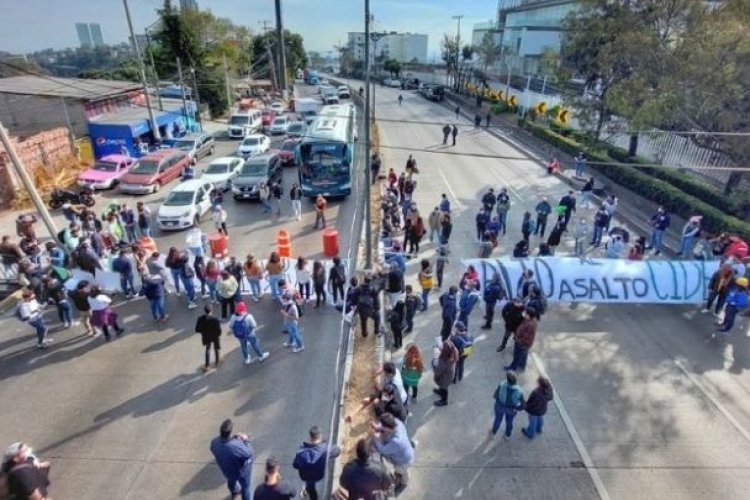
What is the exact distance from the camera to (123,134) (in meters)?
28.8

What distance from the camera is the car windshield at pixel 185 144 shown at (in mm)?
29281

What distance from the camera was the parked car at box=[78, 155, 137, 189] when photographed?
2306 centimetres

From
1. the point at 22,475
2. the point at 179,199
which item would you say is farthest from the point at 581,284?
the point at 179,199

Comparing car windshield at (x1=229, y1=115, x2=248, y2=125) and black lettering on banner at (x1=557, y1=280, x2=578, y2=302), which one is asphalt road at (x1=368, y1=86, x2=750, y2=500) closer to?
black lettering on banner at (x1=557, y1=280, x2=578, y2=302)

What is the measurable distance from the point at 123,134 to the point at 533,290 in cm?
2696

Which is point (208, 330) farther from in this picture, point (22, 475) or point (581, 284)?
point (581, 284)

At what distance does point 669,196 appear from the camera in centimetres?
1992

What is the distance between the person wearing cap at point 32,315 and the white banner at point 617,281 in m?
10.7

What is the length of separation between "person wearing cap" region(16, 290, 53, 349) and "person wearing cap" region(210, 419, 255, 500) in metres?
6.71

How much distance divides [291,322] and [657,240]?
41.6 ft

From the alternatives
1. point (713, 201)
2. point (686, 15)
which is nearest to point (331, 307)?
point (713, 201)

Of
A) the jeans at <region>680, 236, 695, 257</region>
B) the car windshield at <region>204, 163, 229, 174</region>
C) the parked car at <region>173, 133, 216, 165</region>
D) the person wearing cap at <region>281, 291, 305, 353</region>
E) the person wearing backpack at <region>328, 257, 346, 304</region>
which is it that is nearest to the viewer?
the person wearing cap at <region>281, 291, 305, 353</region>

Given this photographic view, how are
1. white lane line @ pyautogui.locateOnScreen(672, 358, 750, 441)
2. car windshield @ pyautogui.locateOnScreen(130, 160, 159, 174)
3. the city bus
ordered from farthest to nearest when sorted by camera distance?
car windshield @ pyautogui.locateOnScreen(130, 160, 159, 174) → the city bus → white lane line @ pyautogui.locateOnScreen(672, 358, 750, 441)

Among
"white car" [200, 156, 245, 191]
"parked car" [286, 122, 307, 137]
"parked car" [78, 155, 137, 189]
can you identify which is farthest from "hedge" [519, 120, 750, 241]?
"parked car" [78, 155, 137, 189]
